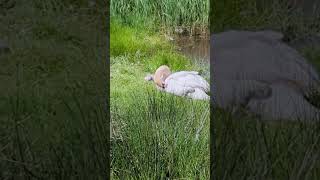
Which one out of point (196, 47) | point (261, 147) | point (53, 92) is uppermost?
point (196, 47)

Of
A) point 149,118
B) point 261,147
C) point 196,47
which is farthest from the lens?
point 196,47

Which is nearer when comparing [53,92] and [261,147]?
[261,147]

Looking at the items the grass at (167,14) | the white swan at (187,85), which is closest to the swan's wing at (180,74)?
the white swan at (187,85)

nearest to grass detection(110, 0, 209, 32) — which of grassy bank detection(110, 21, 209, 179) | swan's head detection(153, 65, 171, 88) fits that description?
grassy bank detection(110, 21, 209, 179)

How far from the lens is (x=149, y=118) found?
2564 millimetres

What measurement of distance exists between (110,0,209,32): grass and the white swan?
0.63 feet

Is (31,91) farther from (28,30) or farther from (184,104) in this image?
(184,104)

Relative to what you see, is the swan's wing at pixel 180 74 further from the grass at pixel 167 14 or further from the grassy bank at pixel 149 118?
the grass at pixel 167 14

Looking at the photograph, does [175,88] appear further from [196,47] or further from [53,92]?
[53,92]

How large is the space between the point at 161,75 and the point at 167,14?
25 cm

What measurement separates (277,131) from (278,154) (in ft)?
0.35

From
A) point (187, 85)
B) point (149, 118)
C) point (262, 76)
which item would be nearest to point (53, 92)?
point (149, 118)

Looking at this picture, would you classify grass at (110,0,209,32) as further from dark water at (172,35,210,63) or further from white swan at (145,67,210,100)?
white swan at (145,67,210,100)

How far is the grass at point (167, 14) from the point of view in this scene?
106 inches
